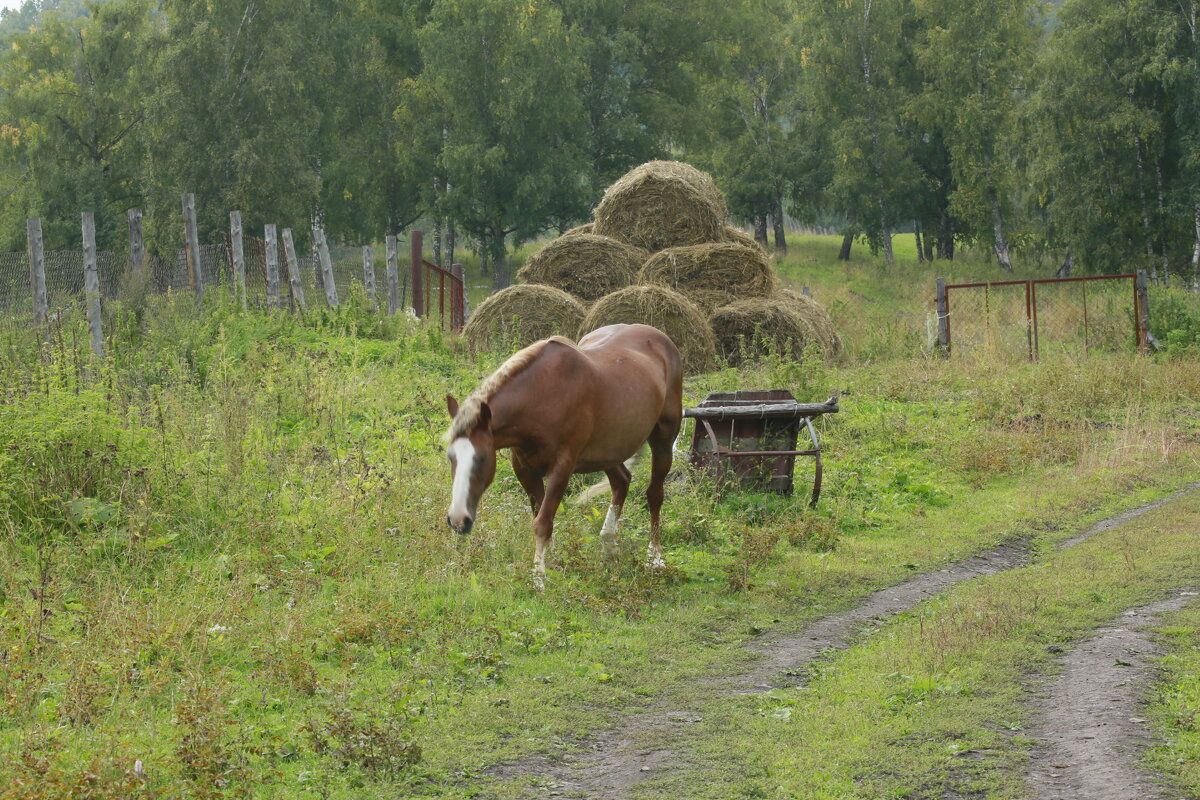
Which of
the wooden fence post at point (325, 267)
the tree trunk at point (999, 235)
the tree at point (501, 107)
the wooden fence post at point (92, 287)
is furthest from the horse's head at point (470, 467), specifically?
the tree trunk at point (999, 235)

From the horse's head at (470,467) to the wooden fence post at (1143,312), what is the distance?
15.3 m

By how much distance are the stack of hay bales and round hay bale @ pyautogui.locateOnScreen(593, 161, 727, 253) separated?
17mm

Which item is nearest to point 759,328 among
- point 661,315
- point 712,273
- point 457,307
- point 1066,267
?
point 712,273

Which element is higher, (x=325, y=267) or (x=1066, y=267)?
(x=325, y=267)

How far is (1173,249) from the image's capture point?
3403cm

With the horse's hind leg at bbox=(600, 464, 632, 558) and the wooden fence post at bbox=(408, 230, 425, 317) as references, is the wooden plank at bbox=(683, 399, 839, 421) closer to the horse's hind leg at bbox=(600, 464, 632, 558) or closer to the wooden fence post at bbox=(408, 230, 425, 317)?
the horse's hind leg at bbox=(600, 464, 632, 558)

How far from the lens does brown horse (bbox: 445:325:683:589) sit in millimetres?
6863

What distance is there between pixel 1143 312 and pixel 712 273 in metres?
7.15

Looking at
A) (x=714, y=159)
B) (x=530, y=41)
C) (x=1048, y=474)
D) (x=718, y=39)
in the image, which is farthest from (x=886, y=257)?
(x=1048, y=474)

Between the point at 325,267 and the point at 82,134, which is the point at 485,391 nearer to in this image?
the point at 325,267

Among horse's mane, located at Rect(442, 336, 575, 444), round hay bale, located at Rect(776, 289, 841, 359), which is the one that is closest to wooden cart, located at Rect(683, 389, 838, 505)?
horse's mane, located at Rect(442, 336, 575, 444)

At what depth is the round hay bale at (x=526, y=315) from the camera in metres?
17.5

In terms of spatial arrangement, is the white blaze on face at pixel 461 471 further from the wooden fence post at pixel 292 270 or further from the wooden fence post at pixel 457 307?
the wooden fence post at pixel 457 307

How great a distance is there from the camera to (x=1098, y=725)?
4.85m
